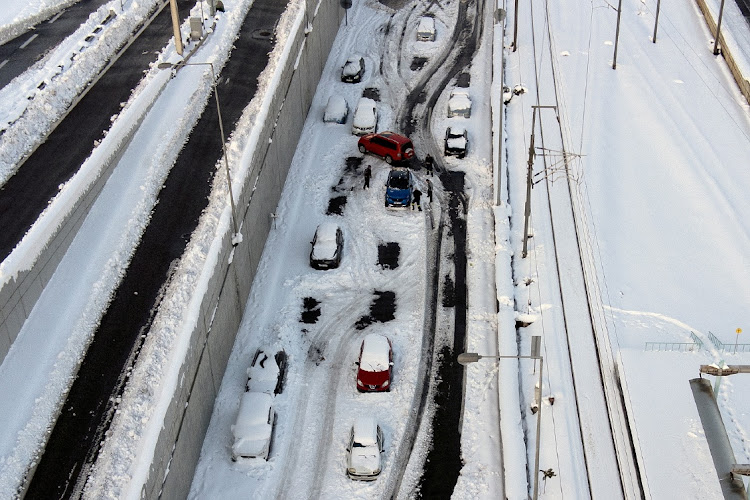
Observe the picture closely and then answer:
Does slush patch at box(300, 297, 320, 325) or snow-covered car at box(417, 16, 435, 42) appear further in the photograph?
snow-covered car at box(417, 16, 435, 42)

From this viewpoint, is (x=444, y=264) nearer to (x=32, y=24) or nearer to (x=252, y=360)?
(x=252, y=360)

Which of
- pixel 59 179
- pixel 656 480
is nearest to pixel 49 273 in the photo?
pixel 59 179

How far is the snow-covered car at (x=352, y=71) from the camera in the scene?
208 ft

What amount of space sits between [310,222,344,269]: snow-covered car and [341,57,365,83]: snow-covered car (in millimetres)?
18237

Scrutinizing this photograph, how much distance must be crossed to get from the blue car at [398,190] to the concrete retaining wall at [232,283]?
230 inches

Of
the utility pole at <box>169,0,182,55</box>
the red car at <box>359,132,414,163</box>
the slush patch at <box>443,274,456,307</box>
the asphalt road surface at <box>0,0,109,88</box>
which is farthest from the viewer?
the asphalt road surface at <box>0,0,109,88</box>

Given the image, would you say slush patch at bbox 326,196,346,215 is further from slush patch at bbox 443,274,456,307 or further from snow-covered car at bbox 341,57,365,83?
snow-covered car at bbox 341,57,365,83

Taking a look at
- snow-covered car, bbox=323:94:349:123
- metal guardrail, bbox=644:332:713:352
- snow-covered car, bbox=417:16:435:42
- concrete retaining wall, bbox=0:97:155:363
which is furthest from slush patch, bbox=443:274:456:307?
snow-covered car, bbox=417:16:435:42

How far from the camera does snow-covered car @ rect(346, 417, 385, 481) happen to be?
36.4 metres

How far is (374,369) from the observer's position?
40.1 m

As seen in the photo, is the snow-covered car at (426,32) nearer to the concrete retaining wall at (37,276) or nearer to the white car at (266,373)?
the concrete retaining wall at (37,276)

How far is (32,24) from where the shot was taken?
2431 inches

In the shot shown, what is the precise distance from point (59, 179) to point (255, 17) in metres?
22.6

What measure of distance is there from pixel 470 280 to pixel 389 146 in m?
11.6
